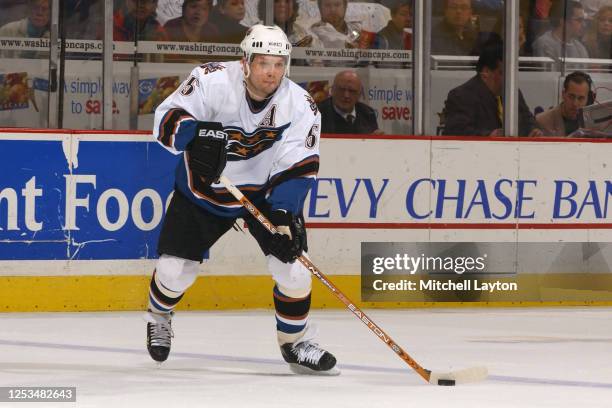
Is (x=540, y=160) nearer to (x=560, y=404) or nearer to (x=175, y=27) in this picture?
(x=175, y=27)

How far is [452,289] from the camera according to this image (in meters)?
7.35

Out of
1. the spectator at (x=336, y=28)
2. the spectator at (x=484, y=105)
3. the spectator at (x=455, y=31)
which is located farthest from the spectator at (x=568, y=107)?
the spectator at (x=336, y=28)

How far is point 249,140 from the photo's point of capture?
4.98 meters

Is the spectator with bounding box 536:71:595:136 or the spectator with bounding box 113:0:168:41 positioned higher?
the spectator with bounding box 113:0:168:41

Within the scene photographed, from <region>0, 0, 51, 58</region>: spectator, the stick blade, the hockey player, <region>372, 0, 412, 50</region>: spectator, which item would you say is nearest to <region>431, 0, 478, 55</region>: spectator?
<region>372, 0, 412, 50</region>: spectator

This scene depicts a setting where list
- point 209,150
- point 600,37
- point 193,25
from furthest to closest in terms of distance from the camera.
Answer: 1. point 600,37
2. point 193,25
3. point 209,150

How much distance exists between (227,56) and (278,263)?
8.04 feet

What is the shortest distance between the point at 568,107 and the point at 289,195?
3.11m

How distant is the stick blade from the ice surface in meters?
0.04

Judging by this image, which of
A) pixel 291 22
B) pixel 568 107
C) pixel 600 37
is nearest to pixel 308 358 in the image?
pixel 291 22

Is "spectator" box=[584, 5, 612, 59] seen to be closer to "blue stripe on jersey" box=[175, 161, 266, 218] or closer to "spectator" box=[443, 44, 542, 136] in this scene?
"spectator" box=[443, 44, 542, 136]

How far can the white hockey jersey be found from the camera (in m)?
4.91

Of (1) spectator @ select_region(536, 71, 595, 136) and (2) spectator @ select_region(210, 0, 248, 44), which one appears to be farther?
(1) spectator @ select_region(536, 71, 595, 136)

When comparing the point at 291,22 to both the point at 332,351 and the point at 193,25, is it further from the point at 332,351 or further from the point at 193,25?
the point at 332,351
